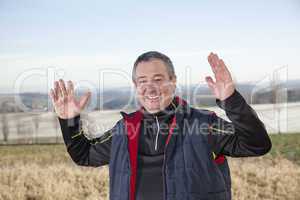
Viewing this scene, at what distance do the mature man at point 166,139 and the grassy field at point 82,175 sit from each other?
145cm

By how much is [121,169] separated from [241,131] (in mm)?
416

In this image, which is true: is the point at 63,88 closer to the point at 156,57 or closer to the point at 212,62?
the point at 156,57

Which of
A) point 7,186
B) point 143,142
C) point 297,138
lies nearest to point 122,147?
point 143,142

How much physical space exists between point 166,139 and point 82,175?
67.4 inches

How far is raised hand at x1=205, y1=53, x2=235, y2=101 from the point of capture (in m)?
0.89

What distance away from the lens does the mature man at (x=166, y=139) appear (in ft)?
3.00

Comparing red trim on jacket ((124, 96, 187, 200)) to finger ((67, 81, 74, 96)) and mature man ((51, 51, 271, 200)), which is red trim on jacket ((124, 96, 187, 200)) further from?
finger ((67, 81, 74, 96))

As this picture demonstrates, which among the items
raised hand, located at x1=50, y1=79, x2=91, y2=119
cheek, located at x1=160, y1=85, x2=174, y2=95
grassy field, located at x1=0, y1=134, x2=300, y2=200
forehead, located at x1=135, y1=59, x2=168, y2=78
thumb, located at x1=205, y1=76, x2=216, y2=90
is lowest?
grassy field, located at x1=0, y1=134, x2=300, y2=200

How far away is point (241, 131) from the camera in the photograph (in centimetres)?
90

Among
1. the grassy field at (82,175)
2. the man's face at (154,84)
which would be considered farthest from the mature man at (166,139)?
the grassy field at (82,175)

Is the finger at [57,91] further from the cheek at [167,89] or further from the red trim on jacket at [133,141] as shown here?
the cheek at [167,89]

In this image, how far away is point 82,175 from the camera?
257cm

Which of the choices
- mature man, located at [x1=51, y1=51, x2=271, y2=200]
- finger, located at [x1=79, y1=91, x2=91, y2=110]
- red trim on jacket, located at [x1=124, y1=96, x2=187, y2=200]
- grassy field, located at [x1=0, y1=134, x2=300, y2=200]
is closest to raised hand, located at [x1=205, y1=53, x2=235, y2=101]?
mature man, located at [x1=51, y1=51, x2=271, y2=200]

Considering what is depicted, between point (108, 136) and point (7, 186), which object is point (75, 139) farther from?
point (7, 186)
